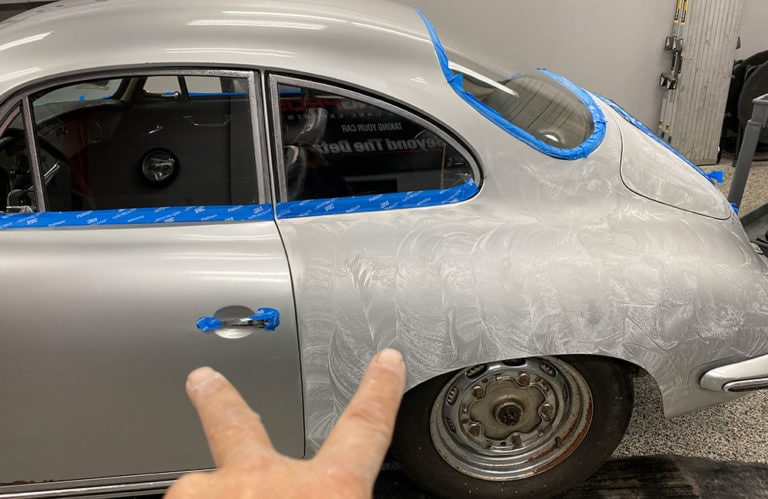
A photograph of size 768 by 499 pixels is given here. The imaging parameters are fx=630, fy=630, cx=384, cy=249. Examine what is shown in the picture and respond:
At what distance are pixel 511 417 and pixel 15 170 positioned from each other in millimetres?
1612

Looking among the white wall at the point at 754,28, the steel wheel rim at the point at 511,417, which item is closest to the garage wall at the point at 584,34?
the white wall at the point at 754,28

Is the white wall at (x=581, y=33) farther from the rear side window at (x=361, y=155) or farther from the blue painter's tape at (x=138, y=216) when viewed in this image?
the blue painter's tape at (x=138, y=216)

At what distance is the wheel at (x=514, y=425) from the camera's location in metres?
1.80

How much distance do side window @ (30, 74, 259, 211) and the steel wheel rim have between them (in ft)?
2.71

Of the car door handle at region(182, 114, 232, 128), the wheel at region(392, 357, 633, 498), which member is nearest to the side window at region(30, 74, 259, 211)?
the car door handle at region(182, 114, 232, 128)

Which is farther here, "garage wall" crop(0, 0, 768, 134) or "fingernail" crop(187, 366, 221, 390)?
"garage wall" crop(0, 0, 768, 134)

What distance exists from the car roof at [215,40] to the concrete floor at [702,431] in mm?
1598

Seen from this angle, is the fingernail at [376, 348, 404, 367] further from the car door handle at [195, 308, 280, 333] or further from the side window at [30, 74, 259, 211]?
the side window at [30, 74, 259, 211]

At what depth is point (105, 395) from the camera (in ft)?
5.25

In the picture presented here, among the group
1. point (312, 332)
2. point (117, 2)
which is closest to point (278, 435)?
point (312, 332)

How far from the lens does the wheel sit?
1.80m

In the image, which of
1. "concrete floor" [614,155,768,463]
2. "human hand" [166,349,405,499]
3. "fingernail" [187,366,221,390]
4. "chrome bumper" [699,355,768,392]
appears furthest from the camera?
"concrete floor" [614,155,768,463]

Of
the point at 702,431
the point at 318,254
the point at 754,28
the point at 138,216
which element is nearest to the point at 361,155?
the point at 318,254

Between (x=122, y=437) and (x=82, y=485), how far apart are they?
0.21 metres
